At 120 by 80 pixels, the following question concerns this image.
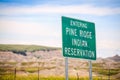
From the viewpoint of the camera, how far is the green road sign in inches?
480

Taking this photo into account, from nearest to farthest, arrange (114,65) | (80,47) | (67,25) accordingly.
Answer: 1. (67,25)
2. (80,47)
3. (114,65)

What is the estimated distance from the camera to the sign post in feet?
40.0

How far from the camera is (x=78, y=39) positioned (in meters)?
13.1

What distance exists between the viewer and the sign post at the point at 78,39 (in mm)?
12188

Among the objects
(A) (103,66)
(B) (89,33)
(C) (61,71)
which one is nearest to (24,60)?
(A) (103,66)

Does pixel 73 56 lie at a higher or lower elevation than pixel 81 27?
lower

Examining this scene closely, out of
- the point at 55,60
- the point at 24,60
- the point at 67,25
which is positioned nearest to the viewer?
the point at 67,25

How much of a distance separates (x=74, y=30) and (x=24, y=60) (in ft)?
542

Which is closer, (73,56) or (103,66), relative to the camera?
(73,56)

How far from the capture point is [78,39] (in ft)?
43.0

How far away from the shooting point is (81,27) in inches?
523

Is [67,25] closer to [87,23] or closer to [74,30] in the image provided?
[74,30]

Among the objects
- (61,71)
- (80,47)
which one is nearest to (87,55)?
(80,47)

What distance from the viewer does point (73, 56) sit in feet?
41.5
